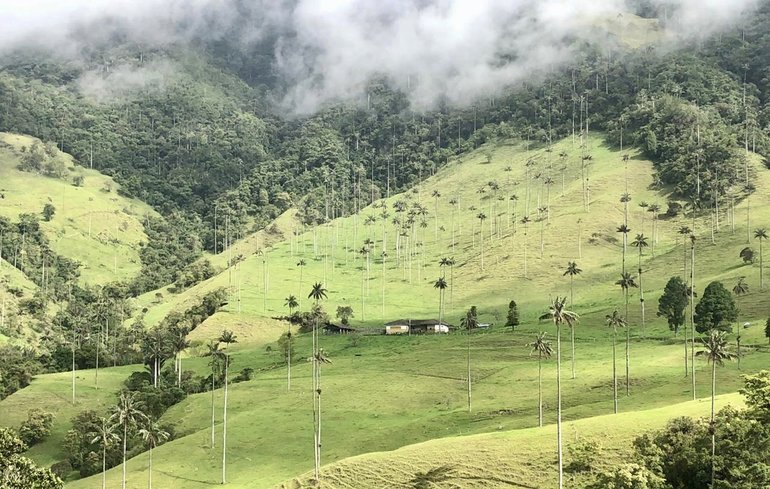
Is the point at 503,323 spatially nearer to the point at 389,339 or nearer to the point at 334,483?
the point at 389,339

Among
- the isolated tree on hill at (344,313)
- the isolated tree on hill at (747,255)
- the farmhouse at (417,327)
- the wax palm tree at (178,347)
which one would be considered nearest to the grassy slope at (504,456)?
the wax palm tree at (178,347)

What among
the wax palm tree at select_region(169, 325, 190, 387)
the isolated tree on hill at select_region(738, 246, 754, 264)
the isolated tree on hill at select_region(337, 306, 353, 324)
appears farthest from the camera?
the isolated tree on hill at select_region(337, 306, 353, 324)

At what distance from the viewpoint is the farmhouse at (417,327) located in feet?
556

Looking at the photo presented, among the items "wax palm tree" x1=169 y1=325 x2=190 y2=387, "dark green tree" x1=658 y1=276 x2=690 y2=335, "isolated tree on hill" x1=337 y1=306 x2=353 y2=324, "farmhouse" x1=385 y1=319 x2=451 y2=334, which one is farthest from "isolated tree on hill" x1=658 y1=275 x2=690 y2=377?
"wax palm tree" x1=169 y1=325 x2=190 y2=387

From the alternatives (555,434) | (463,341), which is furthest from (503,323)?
(555,434)

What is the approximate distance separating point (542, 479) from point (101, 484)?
5940 centimetres

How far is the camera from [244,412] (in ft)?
388

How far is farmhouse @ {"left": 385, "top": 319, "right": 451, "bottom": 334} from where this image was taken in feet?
556

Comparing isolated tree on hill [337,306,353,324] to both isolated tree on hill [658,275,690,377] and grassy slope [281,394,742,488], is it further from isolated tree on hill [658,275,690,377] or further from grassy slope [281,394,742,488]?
grassy slope [281,394,742,488]

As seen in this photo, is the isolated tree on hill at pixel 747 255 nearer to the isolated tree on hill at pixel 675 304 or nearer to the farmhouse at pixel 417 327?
the isolated tree on hill at pixel 675 304

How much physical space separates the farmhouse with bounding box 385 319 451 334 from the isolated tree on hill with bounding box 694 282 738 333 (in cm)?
5785

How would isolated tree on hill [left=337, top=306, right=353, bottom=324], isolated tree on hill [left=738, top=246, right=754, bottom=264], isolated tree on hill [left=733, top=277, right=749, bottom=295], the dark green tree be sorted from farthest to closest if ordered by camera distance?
isolated tree on hill [left=337, top=306, right=353, bottom=324], isolated tree on hill [left=738, top=246, right=754, bottom=264], isolated tree on hill [left=733, top=277, right=749, bottom=295], the dark green tree

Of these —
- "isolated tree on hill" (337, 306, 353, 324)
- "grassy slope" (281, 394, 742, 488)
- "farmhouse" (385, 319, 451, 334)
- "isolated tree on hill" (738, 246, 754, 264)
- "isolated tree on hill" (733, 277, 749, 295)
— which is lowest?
"grassy slope" (281, 394, 742, 488)

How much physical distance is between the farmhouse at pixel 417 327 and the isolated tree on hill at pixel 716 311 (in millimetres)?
57848
